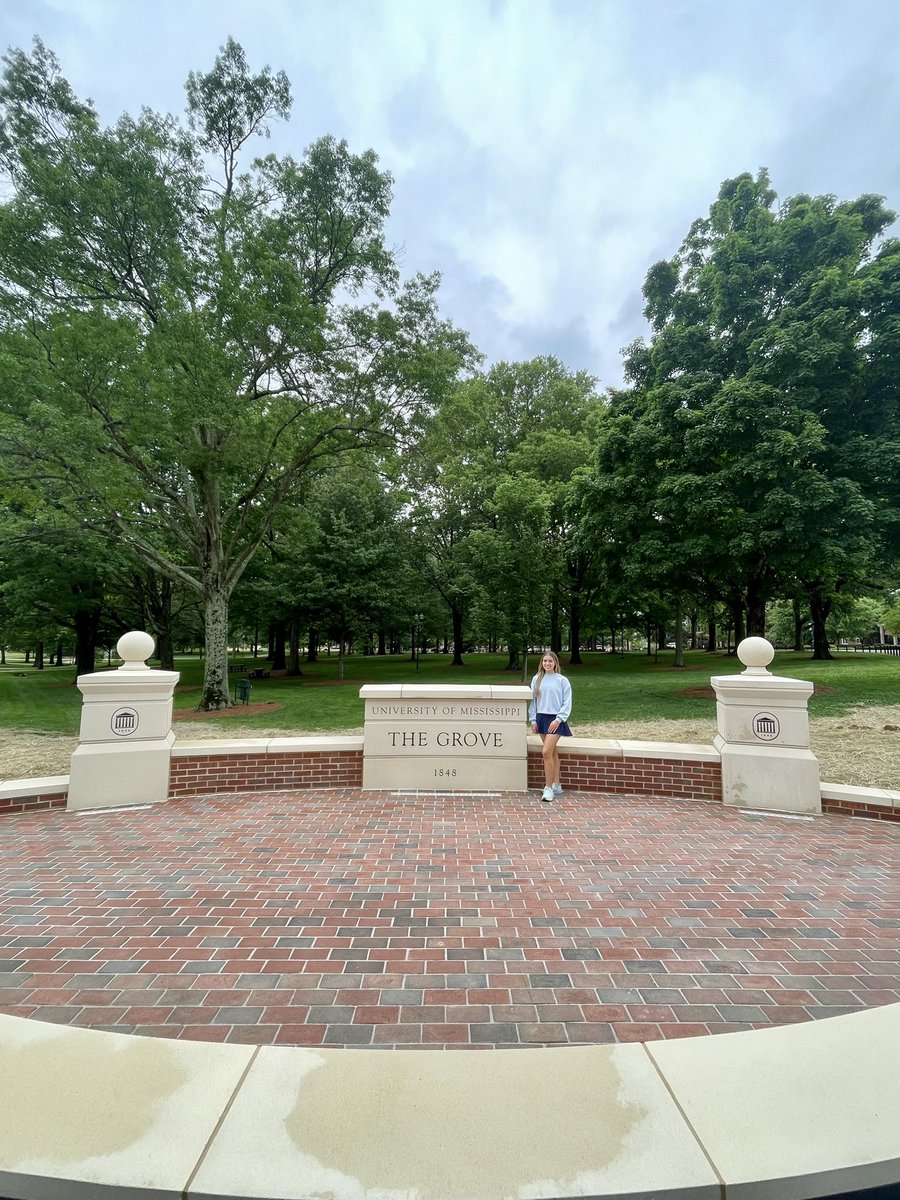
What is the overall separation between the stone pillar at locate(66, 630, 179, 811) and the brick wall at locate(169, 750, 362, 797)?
0.75ft

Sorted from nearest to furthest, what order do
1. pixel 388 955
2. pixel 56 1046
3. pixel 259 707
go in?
pixel 56 1046 → pixel 388 955 → pixel 259 707

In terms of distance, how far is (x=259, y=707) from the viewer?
1449 centimetres

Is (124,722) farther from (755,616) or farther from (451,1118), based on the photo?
(755,616)

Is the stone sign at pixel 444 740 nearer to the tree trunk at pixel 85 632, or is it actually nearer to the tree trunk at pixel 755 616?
the tree trunk at pixel 755 616

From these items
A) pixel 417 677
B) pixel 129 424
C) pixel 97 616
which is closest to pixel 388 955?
pixel 129 424

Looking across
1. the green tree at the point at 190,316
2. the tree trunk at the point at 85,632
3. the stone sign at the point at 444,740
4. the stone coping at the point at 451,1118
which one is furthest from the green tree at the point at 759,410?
the tree trunk at the point at 85,632

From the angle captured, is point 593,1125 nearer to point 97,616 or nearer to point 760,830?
point 760,830

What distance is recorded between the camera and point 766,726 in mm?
5684

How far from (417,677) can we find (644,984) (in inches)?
777

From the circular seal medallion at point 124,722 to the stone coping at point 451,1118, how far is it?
382cm

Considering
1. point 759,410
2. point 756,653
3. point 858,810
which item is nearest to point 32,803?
point 756,653

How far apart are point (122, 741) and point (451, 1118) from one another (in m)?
5.13

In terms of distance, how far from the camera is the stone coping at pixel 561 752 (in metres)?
5.38

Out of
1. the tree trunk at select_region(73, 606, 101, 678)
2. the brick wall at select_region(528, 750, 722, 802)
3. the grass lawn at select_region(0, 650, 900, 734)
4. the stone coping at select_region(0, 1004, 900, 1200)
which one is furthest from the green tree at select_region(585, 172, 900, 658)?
the tree trunk at select_region(73, 606, 101, 678)
